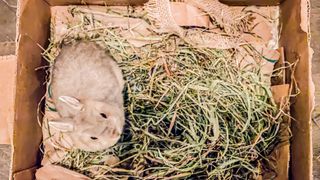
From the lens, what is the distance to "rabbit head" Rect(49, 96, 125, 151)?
5.24 feet

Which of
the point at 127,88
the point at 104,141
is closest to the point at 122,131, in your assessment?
the point at 104,141

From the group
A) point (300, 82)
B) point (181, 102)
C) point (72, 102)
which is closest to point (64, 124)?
point (72, 102)

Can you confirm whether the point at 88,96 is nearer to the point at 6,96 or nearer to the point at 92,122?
the point at 92,122

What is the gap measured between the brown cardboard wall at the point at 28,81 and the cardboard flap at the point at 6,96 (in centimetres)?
13

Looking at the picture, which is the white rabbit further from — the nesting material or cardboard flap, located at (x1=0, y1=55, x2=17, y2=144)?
cardboard flap, located at (x1=0, y1=55, x2=17, y2=144)

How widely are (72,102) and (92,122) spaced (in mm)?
90

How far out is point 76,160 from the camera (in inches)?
69.2

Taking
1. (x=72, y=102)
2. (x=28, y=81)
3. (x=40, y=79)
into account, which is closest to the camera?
(x=72, y=102)

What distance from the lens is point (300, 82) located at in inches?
66.1

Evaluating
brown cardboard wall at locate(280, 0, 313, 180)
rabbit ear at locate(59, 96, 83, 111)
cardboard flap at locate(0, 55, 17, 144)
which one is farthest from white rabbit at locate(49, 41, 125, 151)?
brown cardboard wall at locate(280, 0, 313, 180)

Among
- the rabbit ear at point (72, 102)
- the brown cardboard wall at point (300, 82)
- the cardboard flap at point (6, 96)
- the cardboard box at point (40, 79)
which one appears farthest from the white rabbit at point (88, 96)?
the brown cardboard wall at point (300, 82)

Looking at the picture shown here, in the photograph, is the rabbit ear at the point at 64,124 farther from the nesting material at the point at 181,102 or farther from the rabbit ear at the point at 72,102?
the nesting material at the point at 181,102

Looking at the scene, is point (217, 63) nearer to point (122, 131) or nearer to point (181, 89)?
point (181, 89)

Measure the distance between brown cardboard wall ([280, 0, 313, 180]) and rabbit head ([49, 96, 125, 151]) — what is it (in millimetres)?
589
